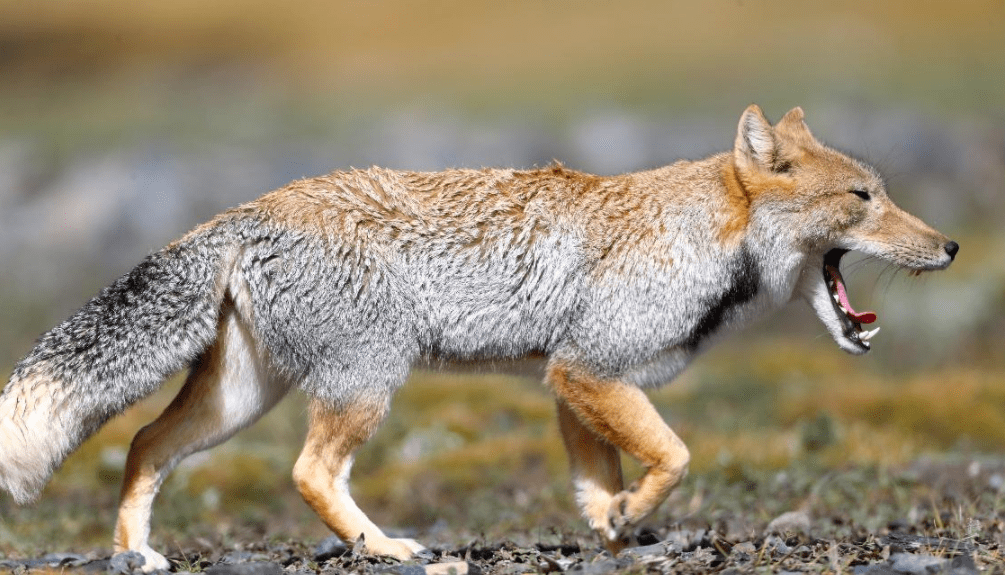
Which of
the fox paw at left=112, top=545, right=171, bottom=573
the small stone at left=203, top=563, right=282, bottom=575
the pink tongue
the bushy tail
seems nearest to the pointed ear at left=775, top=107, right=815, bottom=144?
the pink tongue

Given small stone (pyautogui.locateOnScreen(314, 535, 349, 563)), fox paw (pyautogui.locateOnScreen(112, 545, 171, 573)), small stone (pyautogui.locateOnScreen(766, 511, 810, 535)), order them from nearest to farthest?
fox paw (pyautogui.locateOnScreen(112, 545, 171, 573)), small stone (pyautogui.locateOnScreen(314, 535, 349, 563)), small stone (pyautogui.locateOnScreen(766, 511, 810, 535))

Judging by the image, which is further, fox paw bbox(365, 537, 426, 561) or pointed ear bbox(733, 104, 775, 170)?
pointed ear bbox(733, 104, 775, 170)

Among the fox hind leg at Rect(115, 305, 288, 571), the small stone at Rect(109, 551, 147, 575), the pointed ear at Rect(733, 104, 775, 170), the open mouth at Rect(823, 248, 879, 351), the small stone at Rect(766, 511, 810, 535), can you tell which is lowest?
the small stone at Rect(766, 511, 810, 535)

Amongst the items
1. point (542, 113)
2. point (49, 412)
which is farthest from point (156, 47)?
point (49, 412)

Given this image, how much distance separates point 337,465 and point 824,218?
4.01 metres

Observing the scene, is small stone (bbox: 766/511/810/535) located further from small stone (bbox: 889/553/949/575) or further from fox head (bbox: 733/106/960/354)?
small stone (bbox: 889/553/949/575)

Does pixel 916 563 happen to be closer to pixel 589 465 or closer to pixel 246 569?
pixel 589 465

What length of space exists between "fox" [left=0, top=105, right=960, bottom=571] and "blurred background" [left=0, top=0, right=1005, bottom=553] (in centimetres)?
81

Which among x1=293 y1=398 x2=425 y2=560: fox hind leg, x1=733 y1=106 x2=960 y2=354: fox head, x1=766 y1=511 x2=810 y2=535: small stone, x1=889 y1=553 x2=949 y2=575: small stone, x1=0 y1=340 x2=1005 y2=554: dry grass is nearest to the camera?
x1=889 y1=553 x2=949 y2=575: small stone

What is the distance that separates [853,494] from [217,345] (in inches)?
254

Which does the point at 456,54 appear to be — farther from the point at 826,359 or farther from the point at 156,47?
the point at 826,359

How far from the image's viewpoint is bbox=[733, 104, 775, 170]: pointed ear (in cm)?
870

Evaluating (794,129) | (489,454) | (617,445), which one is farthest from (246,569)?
(489,454)

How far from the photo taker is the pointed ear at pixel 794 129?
8.88 metres
